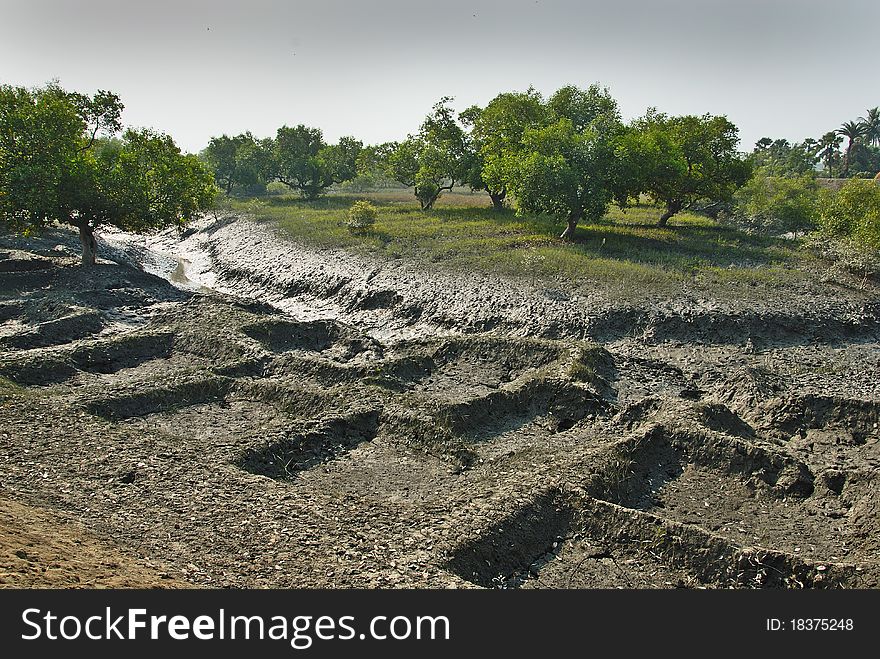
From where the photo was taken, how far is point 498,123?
49719 mm

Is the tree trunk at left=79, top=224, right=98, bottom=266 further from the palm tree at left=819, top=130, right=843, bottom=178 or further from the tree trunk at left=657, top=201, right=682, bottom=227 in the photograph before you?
the palm tree at left=819, top=130, right=843, bottom=178

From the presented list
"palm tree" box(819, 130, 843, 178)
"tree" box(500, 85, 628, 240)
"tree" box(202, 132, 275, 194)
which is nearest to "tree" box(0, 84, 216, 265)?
"tree" box(500, 85, 628, 240)

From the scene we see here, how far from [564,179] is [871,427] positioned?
20964 millimetres

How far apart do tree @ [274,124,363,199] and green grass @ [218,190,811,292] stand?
2493 cm

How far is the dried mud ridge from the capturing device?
10.6 meters

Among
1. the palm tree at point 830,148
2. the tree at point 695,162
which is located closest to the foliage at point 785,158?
the palm tree at point 830,148

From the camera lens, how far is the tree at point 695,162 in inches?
1535

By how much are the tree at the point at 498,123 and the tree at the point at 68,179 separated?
2316cm

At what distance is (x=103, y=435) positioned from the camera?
1413 cm

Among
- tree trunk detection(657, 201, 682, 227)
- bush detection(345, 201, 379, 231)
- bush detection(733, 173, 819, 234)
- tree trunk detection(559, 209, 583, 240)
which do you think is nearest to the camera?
tree trunk detection(559, 209, 583, 240)

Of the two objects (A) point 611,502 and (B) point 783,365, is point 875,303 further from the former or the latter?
(A) point 611,502

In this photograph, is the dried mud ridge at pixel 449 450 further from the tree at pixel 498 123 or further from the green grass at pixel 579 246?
the tree at pixel 498 123

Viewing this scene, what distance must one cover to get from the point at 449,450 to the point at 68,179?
25342 millimetres

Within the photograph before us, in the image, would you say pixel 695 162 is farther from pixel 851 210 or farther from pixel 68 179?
pixel 68 179
